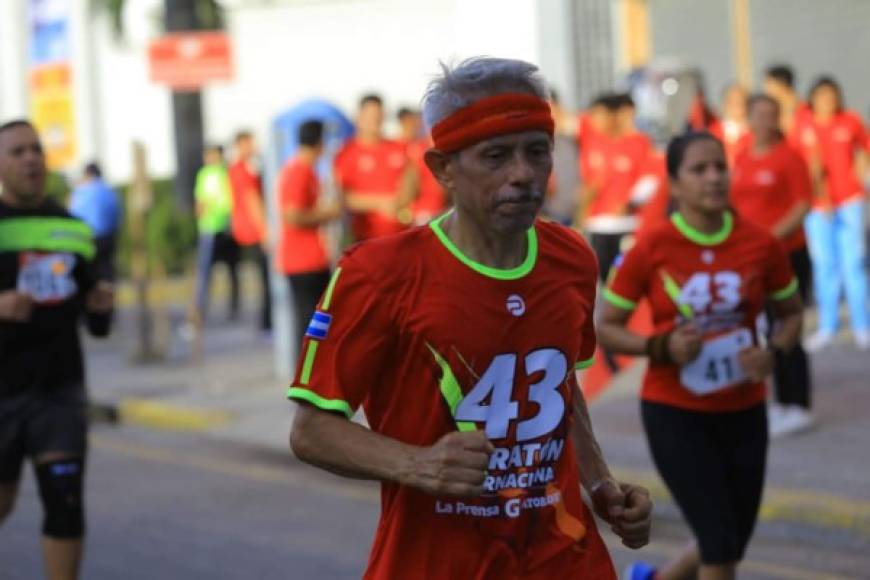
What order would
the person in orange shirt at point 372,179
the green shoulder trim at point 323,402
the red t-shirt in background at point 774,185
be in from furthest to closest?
the person in orange shirt at point 372,179 → the red t-shirt in background at point 774,185 → the green shoulder trim at point 323,402

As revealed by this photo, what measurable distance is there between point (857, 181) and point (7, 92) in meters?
33.9

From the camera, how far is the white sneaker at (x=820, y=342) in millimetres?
13526

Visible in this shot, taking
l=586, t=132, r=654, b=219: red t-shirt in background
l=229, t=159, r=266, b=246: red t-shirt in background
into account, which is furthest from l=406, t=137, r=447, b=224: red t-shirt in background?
l=229, t=159, r=266, b=246: red t-shirt in background

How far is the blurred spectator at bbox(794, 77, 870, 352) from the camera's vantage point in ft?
43.9

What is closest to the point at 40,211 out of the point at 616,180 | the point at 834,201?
the point at 616,180

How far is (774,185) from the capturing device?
34.4 ft

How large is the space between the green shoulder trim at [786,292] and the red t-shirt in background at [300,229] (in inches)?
269

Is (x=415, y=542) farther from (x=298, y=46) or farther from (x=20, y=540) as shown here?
(x=298, y=46)

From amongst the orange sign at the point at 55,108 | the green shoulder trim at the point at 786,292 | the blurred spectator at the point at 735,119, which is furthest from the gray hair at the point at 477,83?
the orange sign at the point at 55,108

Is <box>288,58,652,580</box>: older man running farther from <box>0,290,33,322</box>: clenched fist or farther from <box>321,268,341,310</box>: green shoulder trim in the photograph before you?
<box>0,290,33,322</box>: clenched fist

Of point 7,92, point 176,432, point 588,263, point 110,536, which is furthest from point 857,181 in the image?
point 7,92

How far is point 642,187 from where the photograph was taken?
14211 mm

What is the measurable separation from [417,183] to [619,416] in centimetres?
288

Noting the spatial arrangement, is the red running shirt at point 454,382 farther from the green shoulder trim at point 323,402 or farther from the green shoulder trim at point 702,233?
the green shoulder trim at point 702,233
